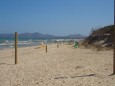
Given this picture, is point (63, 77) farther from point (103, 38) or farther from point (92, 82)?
point (103, 38)

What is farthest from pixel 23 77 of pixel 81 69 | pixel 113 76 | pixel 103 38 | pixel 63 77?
pixel 103 38

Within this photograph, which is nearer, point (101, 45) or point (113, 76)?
point (113, 76)

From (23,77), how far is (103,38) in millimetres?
19426

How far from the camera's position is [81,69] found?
1179 cm

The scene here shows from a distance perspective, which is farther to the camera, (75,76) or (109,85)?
(75,76)

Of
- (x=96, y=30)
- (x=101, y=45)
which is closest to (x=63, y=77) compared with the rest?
(x=101, y=45)

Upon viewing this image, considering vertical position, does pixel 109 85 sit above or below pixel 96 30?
below

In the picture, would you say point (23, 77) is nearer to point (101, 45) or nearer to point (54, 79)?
point (54, 79)

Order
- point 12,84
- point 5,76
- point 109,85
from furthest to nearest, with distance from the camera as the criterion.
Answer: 1. point 5,76
2. point 12,84
3. point 109,85

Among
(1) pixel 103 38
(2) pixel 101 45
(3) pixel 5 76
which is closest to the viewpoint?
(3) pixel 5 76

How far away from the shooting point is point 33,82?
370 inches

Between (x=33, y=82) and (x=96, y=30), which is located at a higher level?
(x=96, y=30)

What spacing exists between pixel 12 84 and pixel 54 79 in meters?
1.48

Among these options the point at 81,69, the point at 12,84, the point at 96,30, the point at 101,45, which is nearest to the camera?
the point at 12,84
